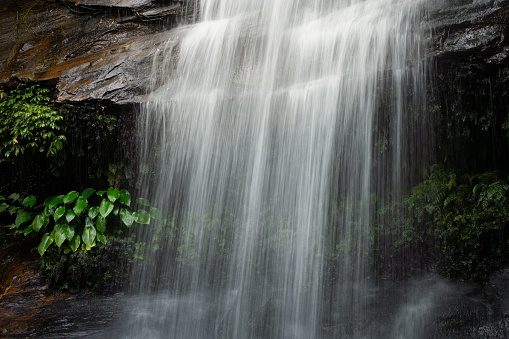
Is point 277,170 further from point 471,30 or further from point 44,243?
point 44,243

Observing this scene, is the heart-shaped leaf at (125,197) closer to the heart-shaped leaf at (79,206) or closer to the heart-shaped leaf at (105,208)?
the heart-shaped leaf at (105,208)

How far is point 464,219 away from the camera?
204 inches

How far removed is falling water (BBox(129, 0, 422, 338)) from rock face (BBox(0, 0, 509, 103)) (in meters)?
0.42

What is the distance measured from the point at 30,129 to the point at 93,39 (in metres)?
2.35

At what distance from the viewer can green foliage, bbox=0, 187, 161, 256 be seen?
648cm

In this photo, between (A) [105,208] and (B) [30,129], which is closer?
(A) [105,208]

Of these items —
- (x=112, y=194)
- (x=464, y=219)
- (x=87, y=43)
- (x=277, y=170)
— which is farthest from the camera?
(x=87, y=43)

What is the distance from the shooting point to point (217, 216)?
21.0 feet

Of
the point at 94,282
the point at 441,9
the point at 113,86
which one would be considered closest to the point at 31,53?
the point at 113,86

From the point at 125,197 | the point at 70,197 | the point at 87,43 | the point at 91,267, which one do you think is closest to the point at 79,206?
the point at 70,197

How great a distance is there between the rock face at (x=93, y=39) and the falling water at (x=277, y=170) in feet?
1.37

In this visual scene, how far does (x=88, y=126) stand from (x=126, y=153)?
2.19 feet

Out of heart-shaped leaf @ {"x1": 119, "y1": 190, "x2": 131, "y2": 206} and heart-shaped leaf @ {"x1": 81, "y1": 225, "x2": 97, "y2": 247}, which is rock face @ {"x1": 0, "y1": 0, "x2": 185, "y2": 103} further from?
heart-shaped leaf @ {"x1": 81, "y1": 225, "x2": 97, "y2": 247}

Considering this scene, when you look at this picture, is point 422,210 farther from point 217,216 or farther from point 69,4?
point 69,4
